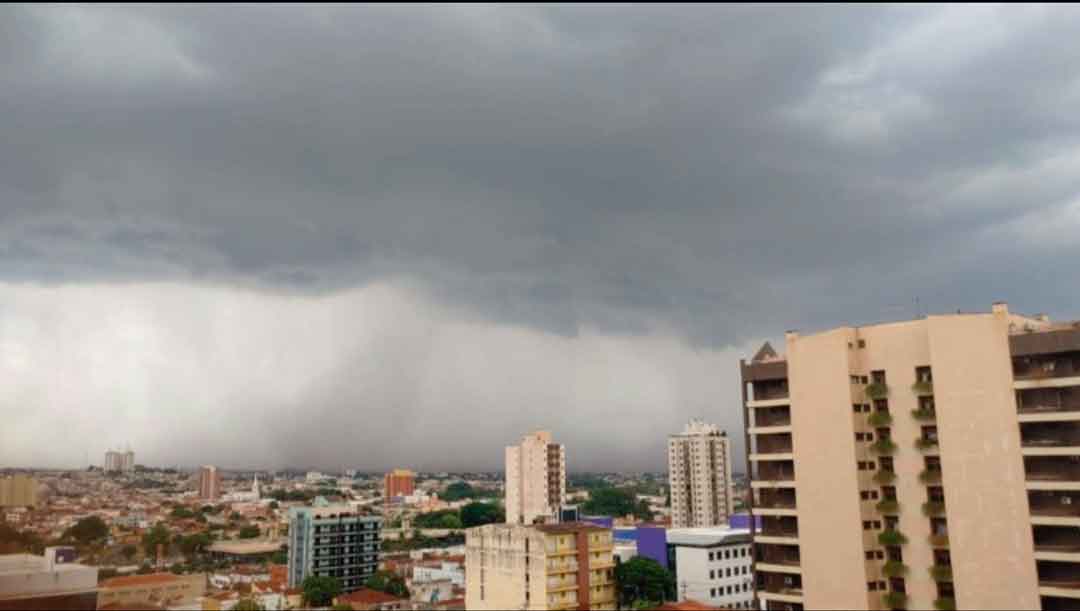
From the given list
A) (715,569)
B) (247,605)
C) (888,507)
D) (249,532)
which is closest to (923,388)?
(888,507)

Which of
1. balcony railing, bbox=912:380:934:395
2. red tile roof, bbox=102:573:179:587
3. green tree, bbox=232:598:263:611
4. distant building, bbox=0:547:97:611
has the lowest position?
green tree, bbox=232:598:263:611

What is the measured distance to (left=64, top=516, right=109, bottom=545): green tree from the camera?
12.4m

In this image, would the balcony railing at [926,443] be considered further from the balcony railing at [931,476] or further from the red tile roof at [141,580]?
the red tile roof at [141,580]

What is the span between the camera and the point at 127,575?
52.2ft

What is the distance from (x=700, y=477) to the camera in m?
42.0

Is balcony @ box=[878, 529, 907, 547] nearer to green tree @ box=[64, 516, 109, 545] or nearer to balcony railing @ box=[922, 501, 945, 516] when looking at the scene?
balcony railing @ box=[922, 501, 945, 516]

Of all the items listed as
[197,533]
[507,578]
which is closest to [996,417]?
[507,578]

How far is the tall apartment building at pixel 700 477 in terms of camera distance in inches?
1638

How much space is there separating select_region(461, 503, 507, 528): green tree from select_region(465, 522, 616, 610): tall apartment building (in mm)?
32189

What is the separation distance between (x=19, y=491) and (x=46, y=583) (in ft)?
7.47

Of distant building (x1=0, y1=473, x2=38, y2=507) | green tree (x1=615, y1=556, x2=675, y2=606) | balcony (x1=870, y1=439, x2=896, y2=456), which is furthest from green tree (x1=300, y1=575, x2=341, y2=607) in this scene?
balcony (x1=870, y1=439, x2=896, y2=456)

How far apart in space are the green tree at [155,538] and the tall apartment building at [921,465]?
1498 centimetres

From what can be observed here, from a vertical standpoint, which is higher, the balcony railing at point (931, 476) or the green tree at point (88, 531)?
the balcony railing at point (931, 476)

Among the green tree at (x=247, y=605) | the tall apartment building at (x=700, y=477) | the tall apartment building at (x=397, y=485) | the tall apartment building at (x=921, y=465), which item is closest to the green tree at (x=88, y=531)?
the green tree at (x=247, y=605)
